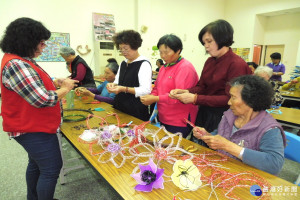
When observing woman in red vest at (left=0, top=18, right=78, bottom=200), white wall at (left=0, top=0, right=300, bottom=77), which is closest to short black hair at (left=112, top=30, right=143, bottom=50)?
woman in red vest at (left=0, top=18, right=78, bottom=200)

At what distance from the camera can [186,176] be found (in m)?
0.90

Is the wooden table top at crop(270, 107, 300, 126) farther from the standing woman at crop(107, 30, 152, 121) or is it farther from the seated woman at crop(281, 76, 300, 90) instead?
the seated woman at crop(281, 76, 300, 90)

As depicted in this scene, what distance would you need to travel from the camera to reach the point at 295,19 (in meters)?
6.84

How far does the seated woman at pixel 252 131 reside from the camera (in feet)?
3.20

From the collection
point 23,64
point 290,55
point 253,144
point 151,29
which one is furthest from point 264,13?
point 23,64

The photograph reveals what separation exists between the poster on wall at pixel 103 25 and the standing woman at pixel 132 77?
13.6 feet

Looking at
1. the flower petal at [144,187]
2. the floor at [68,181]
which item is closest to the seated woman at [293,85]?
the floor at [68,181]

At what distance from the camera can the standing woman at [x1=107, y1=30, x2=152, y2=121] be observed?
171 centimetres

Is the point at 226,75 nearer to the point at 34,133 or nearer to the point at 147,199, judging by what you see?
the point at 147,199

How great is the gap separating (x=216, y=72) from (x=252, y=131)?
49 cm

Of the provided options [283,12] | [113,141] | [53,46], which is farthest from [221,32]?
[283,12]

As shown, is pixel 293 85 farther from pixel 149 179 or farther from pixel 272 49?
pixel 272 49

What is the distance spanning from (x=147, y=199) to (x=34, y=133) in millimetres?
795

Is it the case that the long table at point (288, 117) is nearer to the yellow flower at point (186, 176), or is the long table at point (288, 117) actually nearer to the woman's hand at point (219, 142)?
the woman's hand at point (219, 142)
